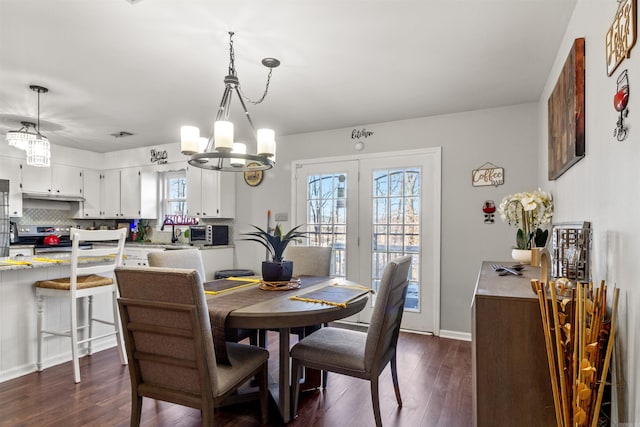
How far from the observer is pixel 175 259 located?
107 inches

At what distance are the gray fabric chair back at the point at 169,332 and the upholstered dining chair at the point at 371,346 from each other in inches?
24.7

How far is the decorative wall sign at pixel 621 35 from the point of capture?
108 cm

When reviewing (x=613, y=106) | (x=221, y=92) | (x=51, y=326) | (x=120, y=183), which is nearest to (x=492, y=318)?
(x=613, y=106)

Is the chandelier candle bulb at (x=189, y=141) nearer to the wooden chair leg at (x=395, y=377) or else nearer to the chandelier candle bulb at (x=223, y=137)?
the chandelier candle bulb at (x=223, y=137)

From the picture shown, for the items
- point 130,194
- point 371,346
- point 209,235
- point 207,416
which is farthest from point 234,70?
point 130,194

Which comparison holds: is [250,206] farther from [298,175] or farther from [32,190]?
[32,190]

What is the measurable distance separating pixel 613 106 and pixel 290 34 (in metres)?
1.65

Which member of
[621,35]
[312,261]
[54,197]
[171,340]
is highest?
[621,35]

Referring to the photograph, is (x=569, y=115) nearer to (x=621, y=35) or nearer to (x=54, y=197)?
(x=621, y=35)

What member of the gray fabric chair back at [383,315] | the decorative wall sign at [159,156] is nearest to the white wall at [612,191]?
the gray fabric chair back at [383,315]

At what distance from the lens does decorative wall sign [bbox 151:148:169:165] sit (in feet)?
17.0

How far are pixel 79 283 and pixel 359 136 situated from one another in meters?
3.00

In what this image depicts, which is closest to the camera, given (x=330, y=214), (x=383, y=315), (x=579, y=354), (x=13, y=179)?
(x=579, y=354)

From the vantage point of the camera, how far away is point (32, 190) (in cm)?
495
